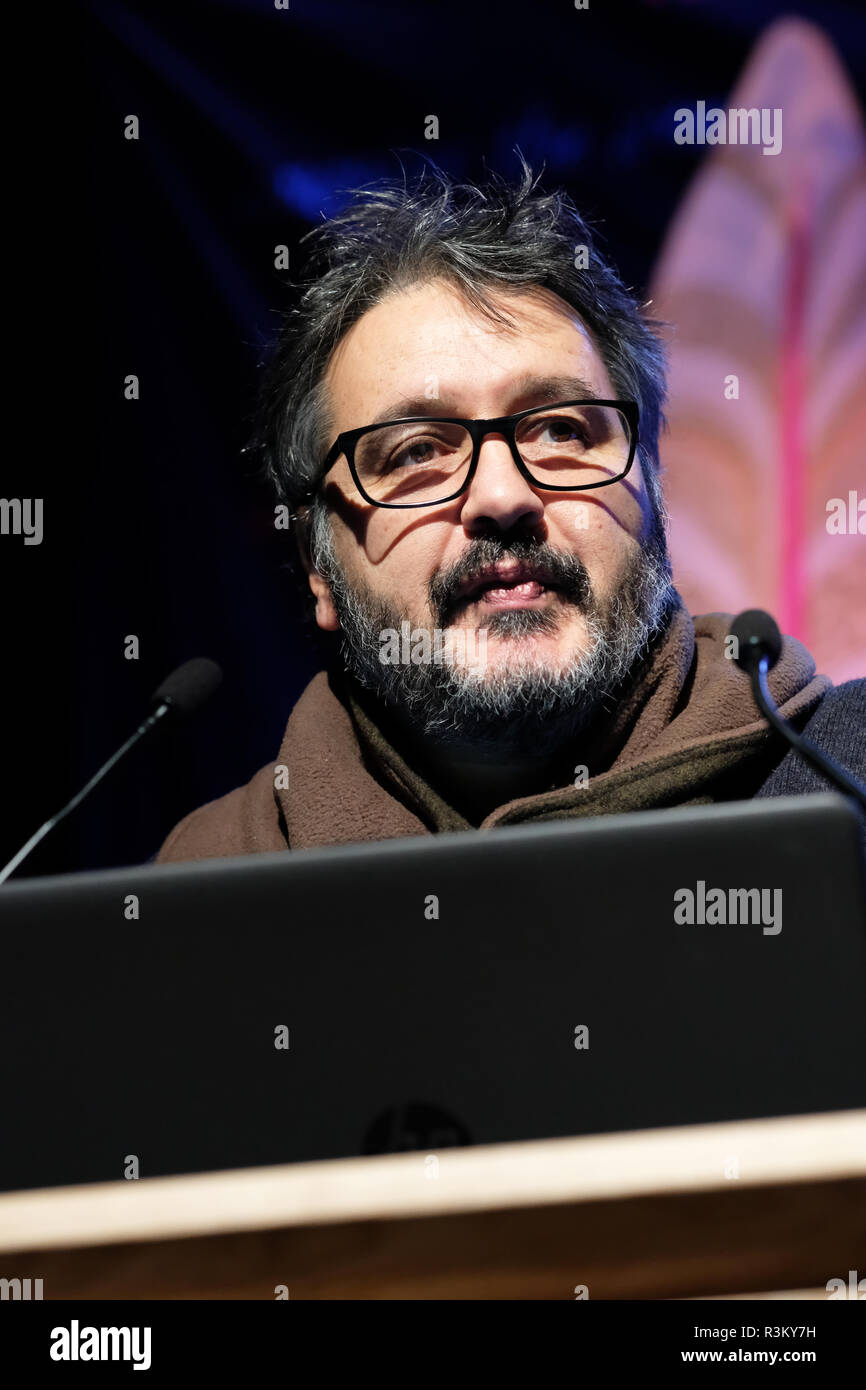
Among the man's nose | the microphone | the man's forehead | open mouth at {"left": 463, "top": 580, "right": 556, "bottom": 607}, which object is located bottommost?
the microphone

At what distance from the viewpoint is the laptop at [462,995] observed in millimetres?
595

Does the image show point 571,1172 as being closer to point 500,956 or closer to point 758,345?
point 500,956

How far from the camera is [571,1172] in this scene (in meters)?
0.41

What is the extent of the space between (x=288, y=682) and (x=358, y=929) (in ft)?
4.86

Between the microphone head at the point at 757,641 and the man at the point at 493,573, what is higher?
the man at the point at 493,573

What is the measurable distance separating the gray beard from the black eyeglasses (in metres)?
0.09

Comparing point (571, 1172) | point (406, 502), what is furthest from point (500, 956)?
point (406, 502)

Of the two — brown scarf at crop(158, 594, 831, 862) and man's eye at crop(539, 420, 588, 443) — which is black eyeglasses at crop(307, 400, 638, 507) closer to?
man's eye at crop(539, 420, 588, 443)

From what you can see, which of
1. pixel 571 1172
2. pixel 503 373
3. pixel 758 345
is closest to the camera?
pixel 571 1172

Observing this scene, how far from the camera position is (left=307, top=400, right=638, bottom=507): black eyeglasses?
1322 mm
